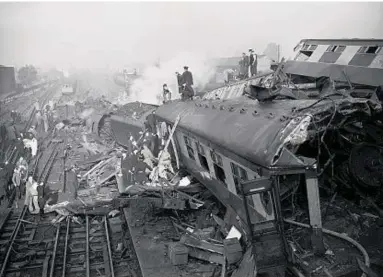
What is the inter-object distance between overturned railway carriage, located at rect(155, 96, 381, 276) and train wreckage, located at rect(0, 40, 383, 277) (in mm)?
23

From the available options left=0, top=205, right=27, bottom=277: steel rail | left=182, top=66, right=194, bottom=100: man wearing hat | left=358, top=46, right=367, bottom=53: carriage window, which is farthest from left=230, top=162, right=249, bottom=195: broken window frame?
left=182, top=66, right=194, bottom=100: man wearing hat

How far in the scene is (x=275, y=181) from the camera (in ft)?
19.9

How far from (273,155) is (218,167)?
3.52 metres

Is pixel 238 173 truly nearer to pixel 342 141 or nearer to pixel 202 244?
pixel 202 244

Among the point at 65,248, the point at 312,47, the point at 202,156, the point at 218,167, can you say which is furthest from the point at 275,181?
the point at 312,47

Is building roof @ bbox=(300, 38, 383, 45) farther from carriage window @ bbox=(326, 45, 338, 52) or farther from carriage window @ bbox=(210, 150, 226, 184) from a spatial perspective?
carriage window @ bbox=(210, 150, 226, 184)

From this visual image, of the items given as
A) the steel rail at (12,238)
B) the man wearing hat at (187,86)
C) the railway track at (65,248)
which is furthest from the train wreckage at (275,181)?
the man wearing hat at (187,86)

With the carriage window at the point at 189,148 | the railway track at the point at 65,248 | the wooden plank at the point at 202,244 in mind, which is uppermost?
the carriage window at the point at 189,148

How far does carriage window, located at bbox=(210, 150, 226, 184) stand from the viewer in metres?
8.89

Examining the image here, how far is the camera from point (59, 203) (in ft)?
44.8

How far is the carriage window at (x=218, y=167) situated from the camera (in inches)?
350

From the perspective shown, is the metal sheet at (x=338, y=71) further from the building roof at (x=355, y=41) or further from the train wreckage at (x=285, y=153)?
the building roof at (x=355, y=41)

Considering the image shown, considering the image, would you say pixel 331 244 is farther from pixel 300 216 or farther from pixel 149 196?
pixel 149 196

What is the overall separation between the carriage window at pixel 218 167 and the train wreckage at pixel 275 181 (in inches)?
1.1
